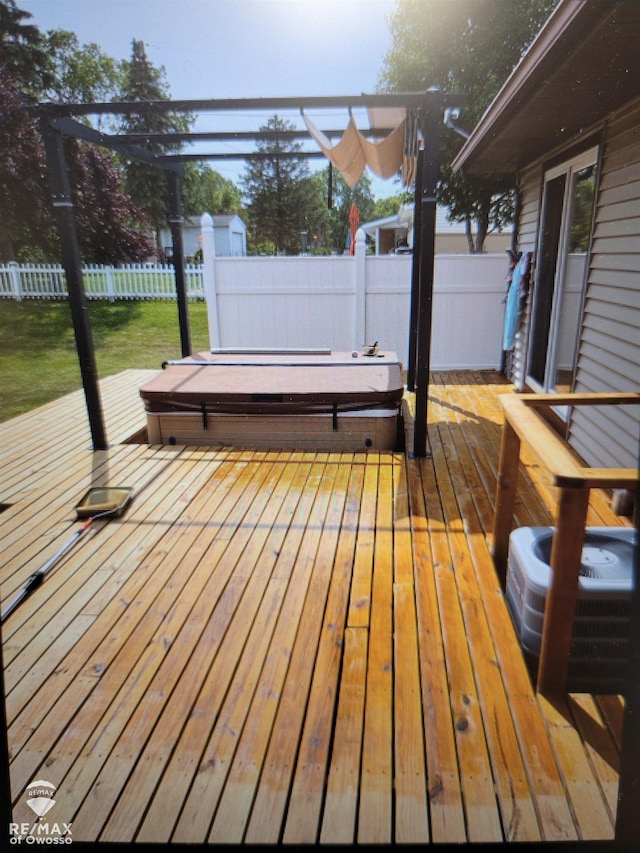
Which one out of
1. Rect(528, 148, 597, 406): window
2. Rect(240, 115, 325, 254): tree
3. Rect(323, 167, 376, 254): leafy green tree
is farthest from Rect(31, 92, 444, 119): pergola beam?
Rect(323, 167, 376, 254): leafy green tree

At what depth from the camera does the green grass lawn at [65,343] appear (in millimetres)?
6859

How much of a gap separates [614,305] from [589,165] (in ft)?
4.22

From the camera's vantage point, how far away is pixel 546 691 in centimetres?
164

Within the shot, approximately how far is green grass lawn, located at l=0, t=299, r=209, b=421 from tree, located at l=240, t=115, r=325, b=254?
19294 millimetres

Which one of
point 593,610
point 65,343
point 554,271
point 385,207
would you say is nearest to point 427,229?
point 554,271

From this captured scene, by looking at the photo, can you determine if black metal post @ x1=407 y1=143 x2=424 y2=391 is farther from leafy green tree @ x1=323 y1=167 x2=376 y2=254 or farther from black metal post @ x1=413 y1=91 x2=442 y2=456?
leafy green tree @ x1=323 y1=167 x2=376 y2=254

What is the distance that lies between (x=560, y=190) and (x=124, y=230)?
439 inches

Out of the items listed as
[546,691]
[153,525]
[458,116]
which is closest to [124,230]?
[458,116]

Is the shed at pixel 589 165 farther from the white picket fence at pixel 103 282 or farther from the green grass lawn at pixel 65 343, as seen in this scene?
the white picket fence at pixel 103 282

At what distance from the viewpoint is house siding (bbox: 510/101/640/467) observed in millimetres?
2887

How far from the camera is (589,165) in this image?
12.3ft

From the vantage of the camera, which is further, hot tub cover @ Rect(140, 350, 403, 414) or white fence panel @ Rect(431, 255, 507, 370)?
white fence panel @ Rect(431, 255, 507, 370)

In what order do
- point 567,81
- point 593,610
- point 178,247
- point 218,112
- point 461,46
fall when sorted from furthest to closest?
point 461,46
point 178,247
point 218,112
point 567,81
point 593,610

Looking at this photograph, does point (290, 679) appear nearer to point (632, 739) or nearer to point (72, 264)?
point (632, 739)
